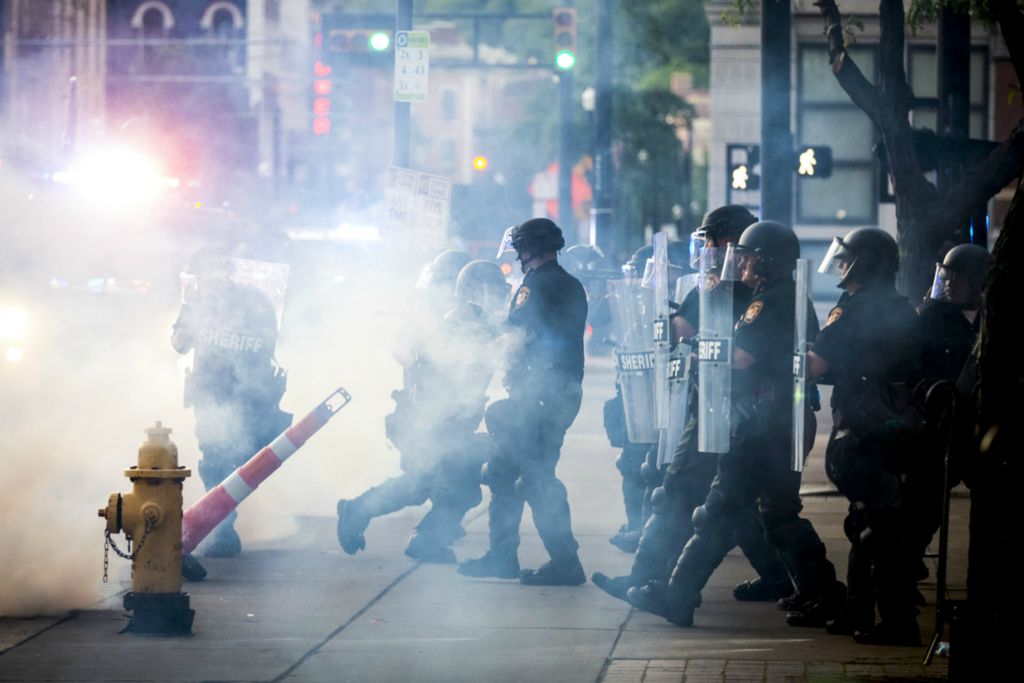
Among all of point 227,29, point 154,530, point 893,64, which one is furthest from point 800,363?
point 227,29

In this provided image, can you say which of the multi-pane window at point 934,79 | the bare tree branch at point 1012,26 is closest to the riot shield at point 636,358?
the bare tree branch at point 1012,26

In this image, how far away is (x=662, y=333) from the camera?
7.64 m

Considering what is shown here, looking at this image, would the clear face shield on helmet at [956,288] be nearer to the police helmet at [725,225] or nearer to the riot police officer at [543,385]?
the police helmet at [725,225]

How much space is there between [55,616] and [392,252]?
8534 millimetres

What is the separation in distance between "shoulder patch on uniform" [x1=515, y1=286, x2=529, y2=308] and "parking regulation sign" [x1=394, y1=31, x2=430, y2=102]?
16.8 ft

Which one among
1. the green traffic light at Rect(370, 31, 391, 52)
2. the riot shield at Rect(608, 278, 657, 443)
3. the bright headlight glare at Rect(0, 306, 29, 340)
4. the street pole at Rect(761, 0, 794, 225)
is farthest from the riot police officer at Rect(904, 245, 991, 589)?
the green traffic light at Rect(370, 31, 391, 52)

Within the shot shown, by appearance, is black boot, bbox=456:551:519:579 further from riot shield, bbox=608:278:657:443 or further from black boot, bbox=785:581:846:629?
black boot, bbox=785:581:846:629

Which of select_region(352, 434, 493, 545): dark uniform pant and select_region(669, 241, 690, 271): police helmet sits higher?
select_region(669, 241, 690, 271): police helmet

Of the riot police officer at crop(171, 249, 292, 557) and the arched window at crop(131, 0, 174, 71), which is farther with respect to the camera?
the arched window at crop(131, 0, 174, 71)

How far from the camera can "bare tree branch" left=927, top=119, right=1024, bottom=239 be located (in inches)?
433

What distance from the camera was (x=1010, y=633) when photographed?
5.08m

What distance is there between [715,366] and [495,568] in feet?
6.87

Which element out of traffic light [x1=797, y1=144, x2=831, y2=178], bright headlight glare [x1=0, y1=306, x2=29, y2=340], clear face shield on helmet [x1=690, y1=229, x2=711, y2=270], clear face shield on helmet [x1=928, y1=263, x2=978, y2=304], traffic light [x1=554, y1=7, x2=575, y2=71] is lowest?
bright headlight glare [x1=0, y1=306, x2=29, y2=340]

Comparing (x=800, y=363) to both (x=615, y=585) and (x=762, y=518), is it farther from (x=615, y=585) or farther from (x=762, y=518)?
(x=615, y=585)
